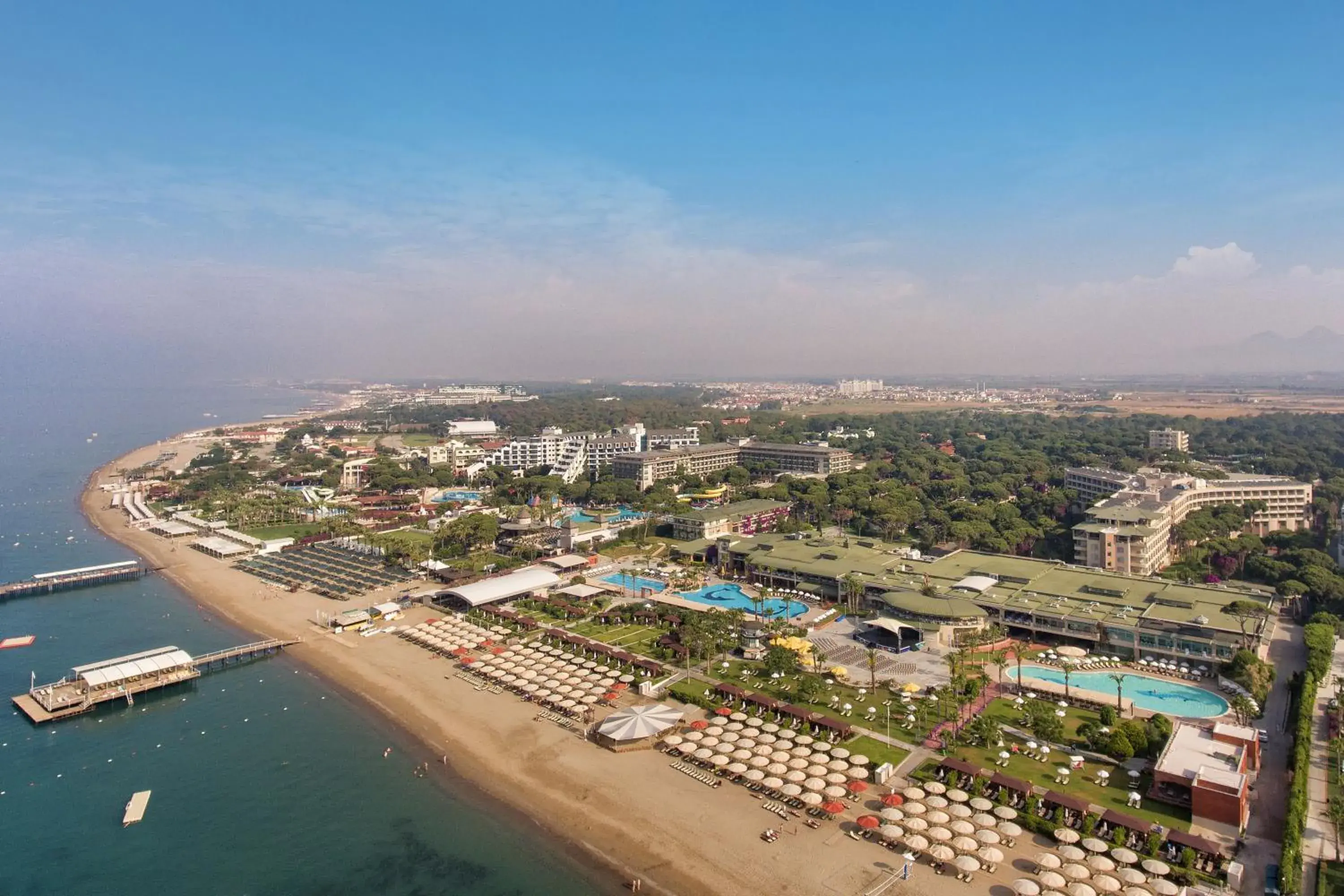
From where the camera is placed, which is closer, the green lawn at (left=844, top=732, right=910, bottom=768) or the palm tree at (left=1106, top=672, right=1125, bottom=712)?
the green lawn at (left=844, top=732, right=910, bottom=768)

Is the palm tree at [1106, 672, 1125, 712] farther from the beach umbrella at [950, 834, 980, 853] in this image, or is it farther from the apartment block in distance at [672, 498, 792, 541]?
the apartment block in distance at [672, 498, 792, 541]

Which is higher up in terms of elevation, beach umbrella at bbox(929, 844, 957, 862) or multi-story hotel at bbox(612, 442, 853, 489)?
multi-story hotel at bbox(612, 442, 853, 489)

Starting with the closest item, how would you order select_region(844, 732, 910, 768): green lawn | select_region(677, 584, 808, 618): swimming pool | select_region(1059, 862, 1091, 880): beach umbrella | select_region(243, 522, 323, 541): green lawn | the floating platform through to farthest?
1. select_region(1059, 862, 1091, 880): beach umbrella
2. the floating platform
3. select_region(844, 732, 910, 768): green lawn
4. select_region(677, 584, 808, 618): swimming pool
5. select_region(243, 522, 323, 541): green lawn

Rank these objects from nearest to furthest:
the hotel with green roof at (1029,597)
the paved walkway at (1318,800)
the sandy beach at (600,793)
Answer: the paved walkway at (1318,800) → the sandy beach at (600,793) → the hotel with green roof at (1029,597)

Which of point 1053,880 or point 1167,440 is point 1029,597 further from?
point 1167,440

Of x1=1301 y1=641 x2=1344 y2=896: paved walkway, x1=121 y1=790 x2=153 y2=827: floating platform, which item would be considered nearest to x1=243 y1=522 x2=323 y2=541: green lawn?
x1=121 y1=790 x2=153 y2=827: floating platform

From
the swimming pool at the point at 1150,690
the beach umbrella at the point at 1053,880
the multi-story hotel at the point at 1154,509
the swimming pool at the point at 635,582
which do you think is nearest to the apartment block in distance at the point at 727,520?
the swimming pool at the point at 635,582

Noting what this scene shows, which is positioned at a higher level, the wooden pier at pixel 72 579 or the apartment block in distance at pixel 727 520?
the apartment block in distance at pixel 727 520

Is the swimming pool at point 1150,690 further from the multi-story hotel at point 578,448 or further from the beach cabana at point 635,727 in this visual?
the multi-story hotel at point 578,448
